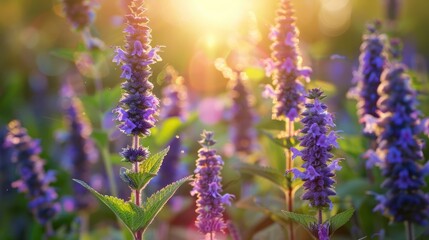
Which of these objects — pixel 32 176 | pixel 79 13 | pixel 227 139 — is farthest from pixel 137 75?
pixel 227 139

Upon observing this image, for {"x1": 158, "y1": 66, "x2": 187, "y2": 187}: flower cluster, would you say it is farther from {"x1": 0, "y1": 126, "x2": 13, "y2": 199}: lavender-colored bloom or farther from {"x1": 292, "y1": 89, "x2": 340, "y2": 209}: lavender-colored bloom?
{"x1": 292, "y1": 89, "x2": 340, "y2": 209}: lavender-colored bloom

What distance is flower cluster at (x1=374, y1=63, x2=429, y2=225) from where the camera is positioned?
287cm

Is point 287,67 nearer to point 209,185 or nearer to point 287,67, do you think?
point 287,67

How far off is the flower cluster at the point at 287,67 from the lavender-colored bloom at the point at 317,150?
53cm

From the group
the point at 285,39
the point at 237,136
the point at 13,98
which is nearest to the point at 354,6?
the point at 13,98

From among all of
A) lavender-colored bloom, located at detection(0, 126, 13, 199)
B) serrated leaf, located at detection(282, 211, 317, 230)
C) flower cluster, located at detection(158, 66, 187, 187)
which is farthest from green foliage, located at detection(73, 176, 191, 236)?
lavender-colored bloom, located at detection(0, 126, 13, 199)

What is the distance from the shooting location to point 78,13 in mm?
5109

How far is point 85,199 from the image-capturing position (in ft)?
18.9

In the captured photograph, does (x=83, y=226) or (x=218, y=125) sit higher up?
(x=218, y=125)

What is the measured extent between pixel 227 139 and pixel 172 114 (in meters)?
1.25

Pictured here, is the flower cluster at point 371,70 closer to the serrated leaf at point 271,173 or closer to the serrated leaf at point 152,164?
the serrated leaf at point 271,173

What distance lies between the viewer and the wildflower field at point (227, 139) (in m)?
2.98

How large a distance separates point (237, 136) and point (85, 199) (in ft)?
5.08

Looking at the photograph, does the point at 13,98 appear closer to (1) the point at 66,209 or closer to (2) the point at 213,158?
(1) the point at 66,209
